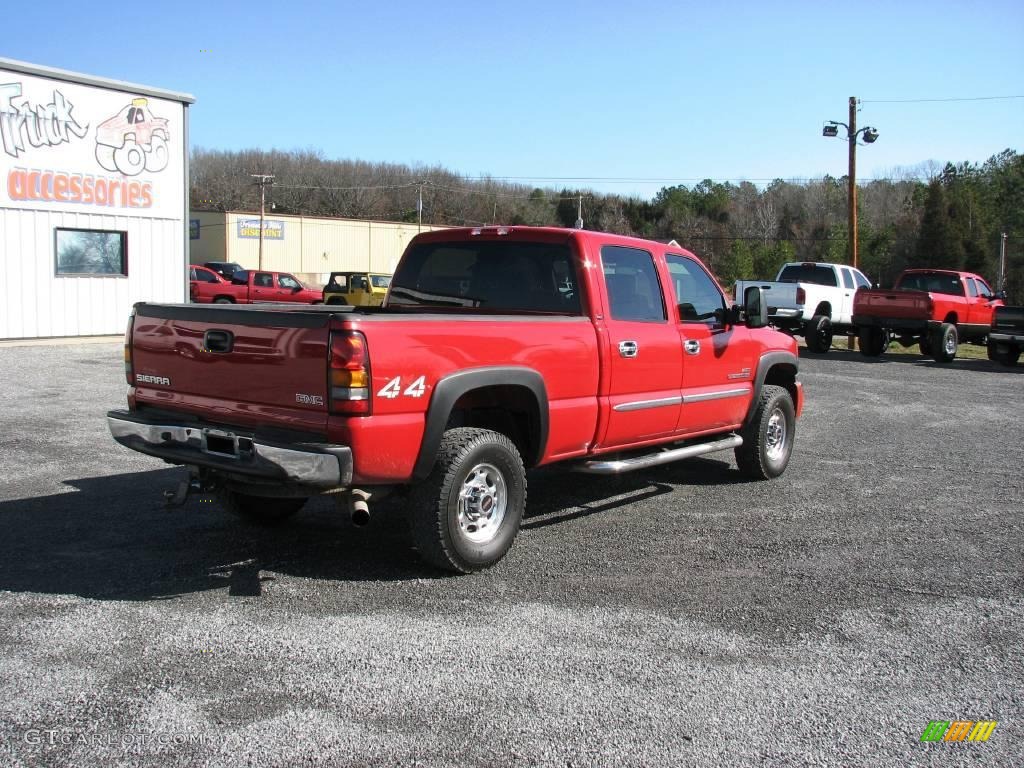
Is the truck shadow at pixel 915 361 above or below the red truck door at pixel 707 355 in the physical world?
below

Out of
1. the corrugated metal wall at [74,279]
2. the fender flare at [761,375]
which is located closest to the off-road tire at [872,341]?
the fender flare at [761,375]

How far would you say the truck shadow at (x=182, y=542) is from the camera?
514 centimetres

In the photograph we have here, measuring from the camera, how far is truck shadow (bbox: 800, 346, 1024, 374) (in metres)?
20.2

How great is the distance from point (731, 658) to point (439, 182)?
326 ft

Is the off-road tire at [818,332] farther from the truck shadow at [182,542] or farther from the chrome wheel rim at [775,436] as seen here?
the truck shadow at [182,542]

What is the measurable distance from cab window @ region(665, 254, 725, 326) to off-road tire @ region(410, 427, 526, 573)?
7.18ft

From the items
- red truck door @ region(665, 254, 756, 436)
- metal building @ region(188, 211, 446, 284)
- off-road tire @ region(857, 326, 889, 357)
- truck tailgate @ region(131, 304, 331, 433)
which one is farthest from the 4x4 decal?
metal building @ region(188, 211, 446, 284)

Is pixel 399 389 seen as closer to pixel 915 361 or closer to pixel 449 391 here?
pixel 449 391

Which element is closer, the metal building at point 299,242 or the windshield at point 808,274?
the windshield at point 808,274

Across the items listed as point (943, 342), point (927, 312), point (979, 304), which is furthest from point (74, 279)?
point (979, 304)

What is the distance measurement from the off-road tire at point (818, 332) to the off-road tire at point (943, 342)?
230 centimetres

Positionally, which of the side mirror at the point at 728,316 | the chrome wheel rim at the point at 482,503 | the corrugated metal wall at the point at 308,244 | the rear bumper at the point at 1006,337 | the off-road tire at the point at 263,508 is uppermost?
the corrugated metal wall at the point at 308,244

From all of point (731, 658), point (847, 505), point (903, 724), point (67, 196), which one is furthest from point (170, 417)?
point (67, 196)

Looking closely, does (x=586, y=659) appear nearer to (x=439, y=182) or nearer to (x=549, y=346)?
(x=549, y=346)
